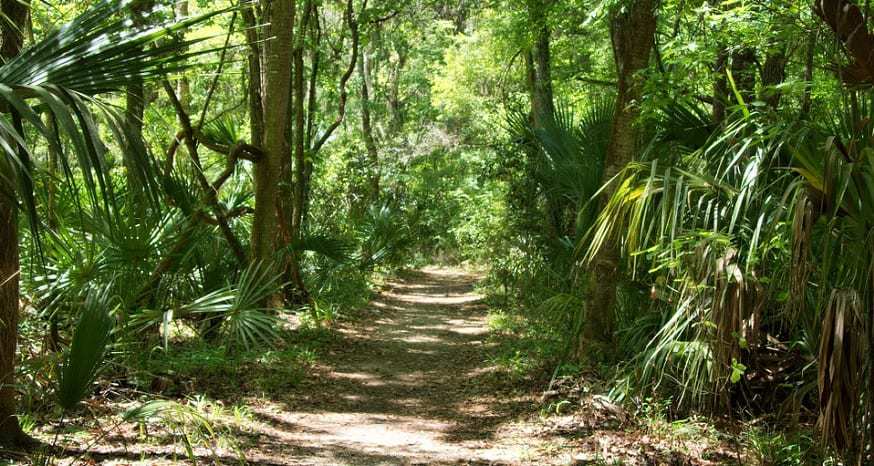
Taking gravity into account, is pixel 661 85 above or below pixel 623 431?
above

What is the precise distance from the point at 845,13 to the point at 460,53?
21.4 metres

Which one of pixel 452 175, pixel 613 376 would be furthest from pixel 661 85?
pixel 452 175

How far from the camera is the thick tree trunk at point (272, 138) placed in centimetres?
957

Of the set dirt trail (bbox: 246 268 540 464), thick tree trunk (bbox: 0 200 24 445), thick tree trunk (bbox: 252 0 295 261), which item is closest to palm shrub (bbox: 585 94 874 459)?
dirt trail (bbox: 246 268 540 464)

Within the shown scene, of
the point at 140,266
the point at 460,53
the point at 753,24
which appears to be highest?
the point at 460,53

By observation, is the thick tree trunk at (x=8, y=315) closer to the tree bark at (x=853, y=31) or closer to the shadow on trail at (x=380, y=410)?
the shadow on trail at (x=380, y=410)

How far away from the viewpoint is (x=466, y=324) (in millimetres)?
13812

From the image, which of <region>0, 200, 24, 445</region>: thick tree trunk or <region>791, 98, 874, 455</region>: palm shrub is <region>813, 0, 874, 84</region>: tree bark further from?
<region>0, 200, 24, 445</region>: thick tree trunk

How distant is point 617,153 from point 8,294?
5192 millimetres

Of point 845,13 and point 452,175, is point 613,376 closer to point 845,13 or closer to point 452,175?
point 845,13

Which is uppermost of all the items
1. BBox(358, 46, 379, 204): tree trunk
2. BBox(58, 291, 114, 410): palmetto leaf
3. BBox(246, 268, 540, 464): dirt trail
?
BBox(358, 46, 379, 204): tree trunk

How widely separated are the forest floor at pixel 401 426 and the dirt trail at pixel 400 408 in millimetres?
15

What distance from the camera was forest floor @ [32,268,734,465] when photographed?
526cm

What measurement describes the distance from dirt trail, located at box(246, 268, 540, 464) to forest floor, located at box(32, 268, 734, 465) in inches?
0.6
